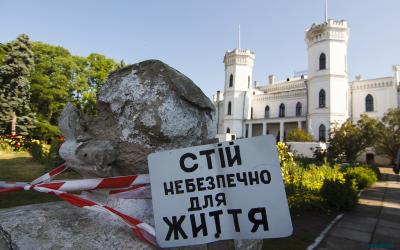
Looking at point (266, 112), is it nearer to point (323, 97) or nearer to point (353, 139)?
point (323, 97)

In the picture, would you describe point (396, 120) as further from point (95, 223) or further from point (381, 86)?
point (95, 223)

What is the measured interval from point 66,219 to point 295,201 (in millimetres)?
7392

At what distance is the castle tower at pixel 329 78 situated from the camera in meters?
36.2

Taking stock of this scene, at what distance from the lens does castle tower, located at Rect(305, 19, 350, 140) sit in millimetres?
36188

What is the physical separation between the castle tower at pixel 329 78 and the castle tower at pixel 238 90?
12.2 metres

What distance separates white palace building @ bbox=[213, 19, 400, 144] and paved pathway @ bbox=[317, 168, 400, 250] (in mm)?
23644

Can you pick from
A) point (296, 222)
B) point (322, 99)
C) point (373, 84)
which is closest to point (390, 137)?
point (322, 99)

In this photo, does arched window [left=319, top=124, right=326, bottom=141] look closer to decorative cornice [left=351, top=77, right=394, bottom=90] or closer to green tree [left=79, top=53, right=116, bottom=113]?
decorative cornice [left=351, top=77, right=394, bottom=90]

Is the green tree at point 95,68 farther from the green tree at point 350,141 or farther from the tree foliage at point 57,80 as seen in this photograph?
the green tree at point 350,141

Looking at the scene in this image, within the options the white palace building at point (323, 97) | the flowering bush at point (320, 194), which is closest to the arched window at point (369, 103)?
the white palace building at point (323, 97)

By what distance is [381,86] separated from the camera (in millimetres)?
37469

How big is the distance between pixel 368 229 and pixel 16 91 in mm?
30966

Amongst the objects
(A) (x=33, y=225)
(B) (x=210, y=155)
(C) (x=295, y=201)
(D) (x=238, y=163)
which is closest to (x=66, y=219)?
(A) (x=33, y=225)

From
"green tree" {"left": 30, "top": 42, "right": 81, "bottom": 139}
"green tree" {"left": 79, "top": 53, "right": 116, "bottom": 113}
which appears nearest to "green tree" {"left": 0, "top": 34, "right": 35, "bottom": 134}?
"green tree" {"left": 30, "top": 42, "right": 81, "bottom": 139}
